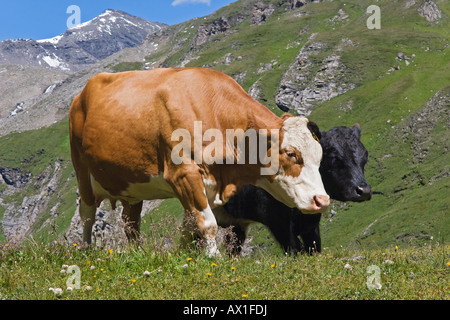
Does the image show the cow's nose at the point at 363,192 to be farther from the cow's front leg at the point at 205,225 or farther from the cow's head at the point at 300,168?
the cow's front leg at the point at 205,225

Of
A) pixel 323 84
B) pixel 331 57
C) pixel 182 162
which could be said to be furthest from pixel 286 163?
pixel 331 57

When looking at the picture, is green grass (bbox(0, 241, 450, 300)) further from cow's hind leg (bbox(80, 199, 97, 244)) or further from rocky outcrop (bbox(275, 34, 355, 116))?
rocky outcrop (bbox(275, 34, 355, 116))

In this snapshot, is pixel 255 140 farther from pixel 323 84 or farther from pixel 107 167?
pixel 323 84

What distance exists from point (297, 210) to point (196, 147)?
3351mm

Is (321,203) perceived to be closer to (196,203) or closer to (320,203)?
(320,203)

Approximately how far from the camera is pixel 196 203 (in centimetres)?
779

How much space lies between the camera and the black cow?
1035 centimetres

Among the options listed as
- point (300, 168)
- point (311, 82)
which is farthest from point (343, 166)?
point (311, 82)

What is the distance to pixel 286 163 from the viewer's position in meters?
7.96

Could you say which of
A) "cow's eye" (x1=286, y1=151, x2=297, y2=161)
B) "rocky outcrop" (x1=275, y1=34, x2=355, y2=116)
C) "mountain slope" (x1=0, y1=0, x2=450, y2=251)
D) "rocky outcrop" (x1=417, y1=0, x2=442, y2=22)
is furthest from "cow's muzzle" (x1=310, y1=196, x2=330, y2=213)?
"rocky outcrop" (x1=417, y1=0, x2=442, y2=22)

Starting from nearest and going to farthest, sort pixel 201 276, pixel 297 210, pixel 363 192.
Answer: pixel 201 276, pixel 363 192, pixel 297 210

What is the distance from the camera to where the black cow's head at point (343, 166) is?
10242mm

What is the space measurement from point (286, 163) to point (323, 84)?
5078 inches

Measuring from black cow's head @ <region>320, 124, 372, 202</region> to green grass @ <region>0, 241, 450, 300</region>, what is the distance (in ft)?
8.34
